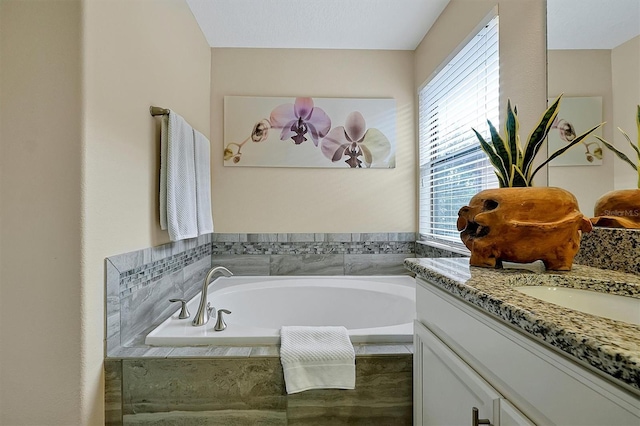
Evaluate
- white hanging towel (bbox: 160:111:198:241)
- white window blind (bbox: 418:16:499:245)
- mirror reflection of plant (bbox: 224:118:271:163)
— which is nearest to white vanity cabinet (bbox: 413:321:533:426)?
white window blind (bbox: 418:16:499:245)

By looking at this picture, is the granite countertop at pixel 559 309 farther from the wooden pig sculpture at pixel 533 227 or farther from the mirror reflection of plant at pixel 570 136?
the mirror reflection of plant at pixel 570 136

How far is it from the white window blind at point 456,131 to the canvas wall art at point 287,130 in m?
0.57

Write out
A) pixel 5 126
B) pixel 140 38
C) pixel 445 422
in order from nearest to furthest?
pixel 445 422, pixel 5 126, pixel 140 38

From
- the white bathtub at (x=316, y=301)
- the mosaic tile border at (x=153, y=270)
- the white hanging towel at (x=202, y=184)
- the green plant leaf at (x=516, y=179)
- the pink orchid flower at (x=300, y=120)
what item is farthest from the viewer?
the pink orchid flower at (x=300, y=120)

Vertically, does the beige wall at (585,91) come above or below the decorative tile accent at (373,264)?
above

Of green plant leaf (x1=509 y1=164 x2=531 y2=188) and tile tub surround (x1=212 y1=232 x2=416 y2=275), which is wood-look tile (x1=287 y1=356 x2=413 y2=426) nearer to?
green plant leaf (x1=509 y1=164 x2=531 y2=188)

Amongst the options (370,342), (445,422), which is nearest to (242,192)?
(370,342)

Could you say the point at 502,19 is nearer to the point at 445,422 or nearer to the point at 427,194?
the point at 427,194

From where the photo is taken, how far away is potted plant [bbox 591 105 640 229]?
92cm

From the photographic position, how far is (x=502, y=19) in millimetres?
1497

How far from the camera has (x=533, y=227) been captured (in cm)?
A: 87

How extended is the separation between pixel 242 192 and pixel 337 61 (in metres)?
1.26

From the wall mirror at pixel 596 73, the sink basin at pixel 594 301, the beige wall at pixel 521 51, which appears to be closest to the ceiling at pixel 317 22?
the beige wall at pixel 521 51

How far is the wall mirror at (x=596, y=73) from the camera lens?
95 centimetres
